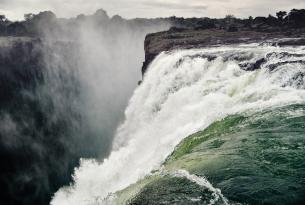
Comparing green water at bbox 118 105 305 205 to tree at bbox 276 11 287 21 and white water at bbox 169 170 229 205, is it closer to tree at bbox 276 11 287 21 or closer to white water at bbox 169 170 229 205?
white water at bbox 169 170 229 205

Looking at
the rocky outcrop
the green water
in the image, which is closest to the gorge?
the green water

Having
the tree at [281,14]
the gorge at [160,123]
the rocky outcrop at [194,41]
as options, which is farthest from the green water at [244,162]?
the tree at [281,14]

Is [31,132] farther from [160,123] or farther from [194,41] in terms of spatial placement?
[160,123]

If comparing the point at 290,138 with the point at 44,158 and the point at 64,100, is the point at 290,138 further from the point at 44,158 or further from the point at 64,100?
the point at 64,100

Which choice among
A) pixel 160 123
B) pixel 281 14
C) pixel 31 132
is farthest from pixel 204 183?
pixel 281 14

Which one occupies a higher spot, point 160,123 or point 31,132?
point 160,123

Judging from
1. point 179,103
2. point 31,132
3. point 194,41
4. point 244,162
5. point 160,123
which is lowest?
point 31,132
